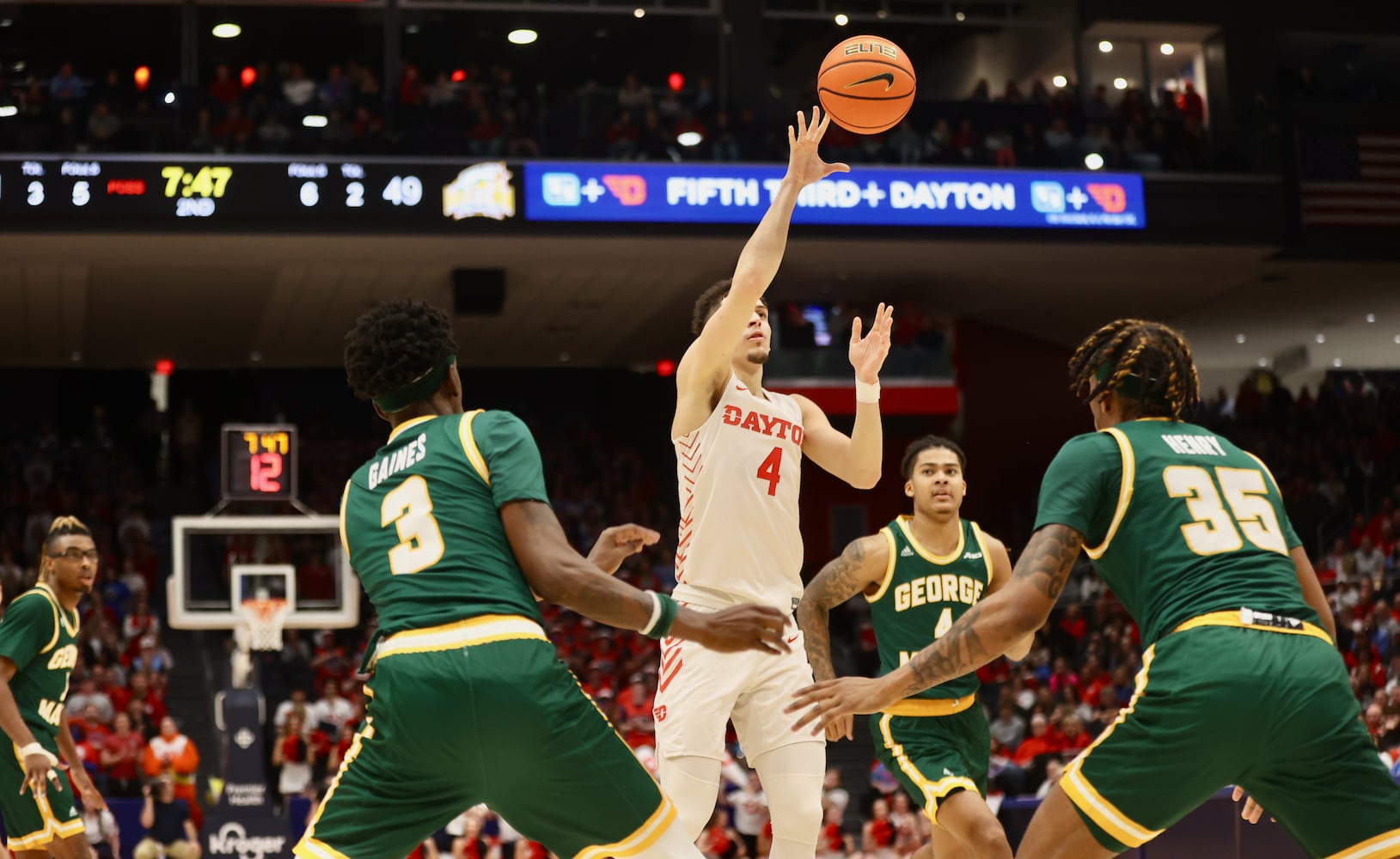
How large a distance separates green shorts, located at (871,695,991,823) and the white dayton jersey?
1.26 m

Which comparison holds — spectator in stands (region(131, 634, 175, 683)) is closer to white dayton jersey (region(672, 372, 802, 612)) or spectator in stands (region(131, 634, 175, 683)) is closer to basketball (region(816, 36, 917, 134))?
basketball (region(816, 36, 917, 134))

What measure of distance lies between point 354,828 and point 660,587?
1703cm

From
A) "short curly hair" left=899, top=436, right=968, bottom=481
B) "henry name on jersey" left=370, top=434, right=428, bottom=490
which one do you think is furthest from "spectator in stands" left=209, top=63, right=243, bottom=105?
"henry name on jersey" left=370, top=434, right=428, bottom=490

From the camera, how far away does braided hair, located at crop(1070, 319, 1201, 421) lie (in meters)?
4.48

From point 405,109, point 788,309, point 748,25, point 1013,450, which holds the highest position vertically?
point 748,25

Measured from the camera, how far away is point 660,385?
30078mm

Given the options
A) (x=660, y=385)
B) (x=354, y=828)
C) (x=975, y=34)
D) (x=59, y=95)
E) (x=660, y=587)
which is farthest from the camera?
(x=660, y=385)

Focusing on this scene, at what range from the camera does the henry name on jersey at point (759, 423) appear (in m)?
5.80

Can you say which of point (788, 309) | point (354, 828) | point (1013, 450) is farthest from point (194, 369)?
point (354, 828)

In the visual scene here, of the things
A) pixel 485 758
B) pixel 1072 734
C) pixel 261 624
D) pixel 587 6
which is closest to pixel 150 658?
pixel 261 624

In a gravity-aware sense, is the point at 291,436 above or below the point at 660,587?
above

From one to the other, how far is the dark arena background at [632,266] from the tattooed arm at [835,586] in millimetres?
6456

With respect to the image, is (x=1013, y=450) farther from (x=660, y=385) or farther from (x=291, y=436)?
(x=291, y=436)

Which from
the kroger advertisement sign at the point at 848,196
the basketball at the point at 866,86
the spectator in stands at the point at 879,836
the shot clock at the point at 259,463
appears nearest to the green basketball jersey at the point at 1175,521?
the basketball at the point at 866,86
